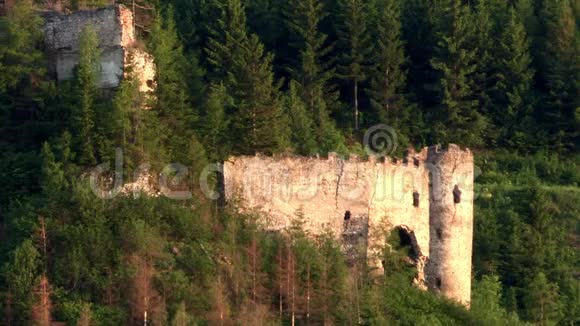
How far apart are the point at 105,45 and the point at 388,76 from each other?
1039cm

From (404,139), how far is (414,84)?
11.7ft

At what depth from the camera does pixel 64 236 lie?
99.2 ft

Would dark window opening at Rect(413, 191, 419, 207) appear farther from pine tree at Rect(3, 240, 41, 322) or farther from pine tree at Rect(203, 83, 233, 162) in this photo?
pine tree at Rect(3, 240, 41, 322)

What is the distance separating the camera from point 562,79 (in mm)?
43219

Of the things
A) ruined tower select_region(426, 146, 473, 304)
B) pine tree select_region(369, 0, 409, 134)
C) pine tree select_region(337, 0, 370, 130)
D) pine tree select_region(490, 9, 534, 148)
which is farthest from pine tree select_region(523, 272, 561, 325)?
pine tree select_region(337, 0, 370, 130)

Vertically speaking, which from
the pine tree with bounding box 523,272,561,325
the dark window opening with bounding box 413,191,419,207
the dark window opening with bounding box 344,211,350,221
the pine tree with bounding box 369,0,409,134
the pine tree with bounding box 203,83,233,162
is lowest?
the pine tree with bounding box 523,272,561,325

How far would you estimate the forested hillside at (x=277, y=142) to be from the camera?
97.9 ft

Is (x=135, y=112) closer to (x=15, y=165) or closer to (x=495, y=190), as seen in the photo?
(x=15, y=165)

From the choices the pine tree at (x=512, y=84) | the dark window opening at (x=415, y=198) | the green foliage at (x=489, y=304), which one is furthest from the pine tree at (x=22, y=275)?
the pine tree at (x=512, y=84)

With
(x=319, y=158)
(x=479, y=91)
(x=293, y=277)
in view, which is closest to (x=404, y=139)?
(x=479, y=91)

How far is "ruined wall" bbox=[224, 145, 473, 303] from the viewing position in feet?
104

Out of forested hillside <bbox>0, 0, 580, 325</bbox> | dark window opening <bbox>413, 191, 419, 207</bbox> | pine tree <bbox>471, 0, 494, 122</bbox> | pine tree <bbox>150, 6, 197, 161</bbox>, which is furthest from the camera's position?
pine tree <bbox>471, 0, 494, 122</bbox>

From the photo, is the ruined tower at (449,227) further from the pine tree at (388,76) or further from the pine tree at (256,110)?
the pine tree at (388,76)

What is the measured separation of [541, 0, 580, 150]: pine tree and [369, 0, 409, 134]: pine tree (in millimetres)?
4171
